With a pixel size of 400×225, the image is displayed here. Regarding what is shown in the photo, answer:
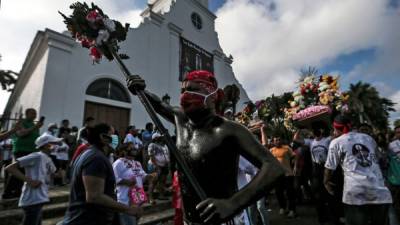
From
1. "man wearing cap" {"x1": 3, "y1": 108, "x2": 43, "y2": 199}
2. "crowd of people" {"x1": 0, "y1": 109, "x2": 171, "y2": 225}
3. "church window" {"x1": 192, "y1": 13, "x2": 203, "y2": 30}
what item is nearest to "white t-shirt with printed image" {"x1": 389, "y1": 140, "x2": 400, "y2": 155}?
"crowd of people" {"x1": 0, "y1": 109, "x2": 171, "y2": 225}

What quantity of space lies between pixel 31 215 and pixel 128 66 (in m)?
9.95

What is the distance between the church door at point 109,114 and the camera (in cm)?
1131

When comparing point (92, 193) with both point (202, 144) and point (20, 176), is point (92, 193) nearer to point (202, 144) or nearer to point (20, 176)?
point (202, 144)

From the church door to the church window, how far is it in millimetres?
8331

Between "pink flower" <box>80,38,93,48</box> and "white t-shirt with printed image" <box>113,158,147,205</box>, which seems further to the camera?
"white t-shirt with printed image" <box>113,158,147,205</box>

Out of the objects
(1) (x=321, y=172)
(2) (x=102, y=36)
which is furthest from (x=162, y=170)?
(2) (x=102, y=36)

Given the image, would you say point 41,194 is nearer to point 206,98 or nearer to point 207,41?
point 206,98

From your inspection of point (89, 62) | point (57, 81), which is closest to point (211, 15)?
point (89, 62)

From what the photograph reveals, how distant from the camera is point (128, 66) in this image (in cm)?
1277

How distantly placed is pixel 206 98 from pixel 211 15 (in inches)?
750

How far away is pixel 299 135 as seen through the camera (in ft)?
19.6

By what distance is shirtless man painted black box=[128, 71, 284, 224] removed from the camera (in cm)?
110

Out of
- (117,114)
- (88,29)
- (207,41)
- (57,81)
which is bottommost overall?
(88,29)

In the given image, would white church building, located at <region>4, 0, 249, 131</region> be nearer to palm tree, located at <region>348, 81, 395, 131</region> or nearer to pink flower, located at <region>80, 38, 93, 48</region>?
pink flower, located at <region>80, 38, 93, 48</region>
